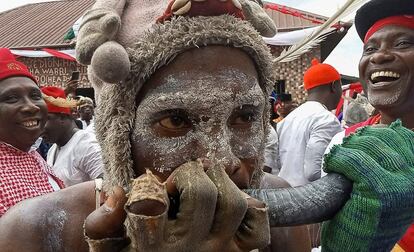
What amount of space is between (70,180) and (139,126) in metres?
3.47

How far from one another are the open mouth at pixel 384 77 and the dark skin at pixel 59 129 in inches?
128

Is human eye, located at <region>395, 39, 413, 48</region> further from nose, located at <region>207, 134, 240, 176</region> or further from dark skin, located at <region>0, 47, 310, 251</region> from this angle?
nose, located at <region>207, 134, 240, 176</region>

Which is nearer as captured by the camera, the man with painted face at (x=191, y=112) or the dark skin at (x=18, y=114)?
the man with painted face at (x=191, y=112)

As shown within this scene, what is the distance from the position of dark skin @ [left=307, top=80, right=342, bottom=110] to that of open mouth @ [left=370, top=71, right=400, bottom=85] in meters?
3.10

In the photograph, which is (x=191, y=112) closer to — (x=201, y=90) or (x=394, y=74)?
(x=201, y=90)

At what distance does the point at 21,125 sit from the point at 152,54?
2.37 meters

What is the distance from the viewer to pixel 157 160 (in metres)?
1.48

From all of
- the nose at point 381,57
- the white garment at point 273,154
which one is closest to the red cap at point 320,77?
the white garment at point 273,154

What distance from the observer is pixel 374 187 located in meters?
1.33

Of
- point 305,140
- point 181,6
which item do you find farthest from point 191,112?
point 305,140

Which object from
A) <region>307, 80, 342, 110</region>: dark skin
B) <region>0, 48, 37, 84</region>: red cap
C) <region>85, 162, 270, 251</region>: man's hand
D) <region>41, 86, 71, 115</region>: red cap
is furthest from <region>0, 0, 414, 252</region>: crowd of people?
<region>307, 80, 342, 110</region>: dark skin

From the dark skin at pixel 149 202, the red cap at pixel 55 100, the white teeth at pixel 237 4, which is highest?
the white teeth at pixel 237 4

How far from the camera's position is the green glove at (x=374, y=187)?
1337mm

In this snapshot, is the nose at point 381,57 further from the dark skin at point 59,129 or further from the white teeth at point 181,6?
the dark skin at point 59,129
